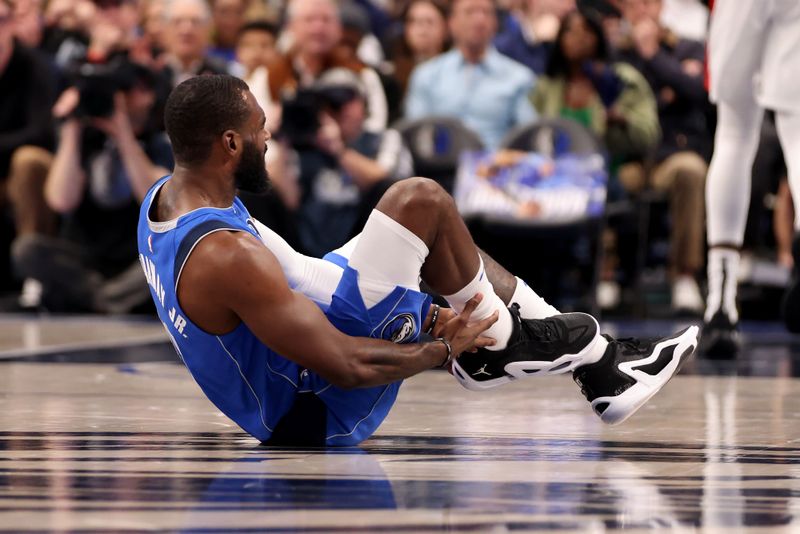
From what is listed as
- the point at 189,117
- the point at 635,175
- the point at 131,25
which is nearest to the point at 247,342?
the point at 189,117

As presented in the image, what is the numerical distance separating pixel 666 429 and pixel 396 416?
71 cm

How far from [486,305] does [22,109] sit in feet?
19.4

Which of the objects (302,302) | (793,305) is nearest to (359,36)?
(793,305)

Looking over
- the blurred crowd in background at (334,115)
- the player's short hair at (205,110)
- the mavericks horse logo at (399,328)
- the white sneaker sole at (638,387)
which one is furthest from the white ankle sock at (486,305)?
the blurred crowd in background at (334,115)

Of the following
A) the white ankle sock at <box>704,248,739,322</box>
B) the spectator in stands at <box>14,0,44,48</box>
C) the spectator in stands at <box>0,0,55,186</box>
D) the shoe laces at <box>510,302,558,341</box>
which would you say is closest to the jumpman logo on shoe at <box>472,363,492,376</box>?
the shoe laces at <box>510,302,558,341</box>

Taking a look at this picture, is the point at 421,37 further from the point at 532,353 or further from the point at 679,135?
the point at 532,353

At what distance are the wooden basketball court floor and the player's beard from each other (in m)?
0.56

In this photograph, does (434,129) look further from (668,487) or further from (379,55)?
(668,487)

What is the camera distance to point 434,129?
784 cm

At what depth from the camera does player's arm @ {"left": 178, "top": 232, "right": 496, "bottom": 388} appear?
283 centimetres

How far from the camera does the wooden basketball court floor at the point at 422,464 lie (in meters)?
2.28

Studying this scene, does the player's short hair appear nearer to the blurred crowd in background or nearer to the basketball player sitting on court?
the basketball player sitting on court

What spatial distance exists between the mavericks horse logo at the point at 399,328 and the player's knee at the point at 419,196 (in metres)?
0.22

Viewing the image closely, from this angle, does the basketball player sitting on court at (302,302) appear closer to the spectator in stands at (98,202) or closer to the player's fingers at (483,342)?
the player's fingers at (483,342)
